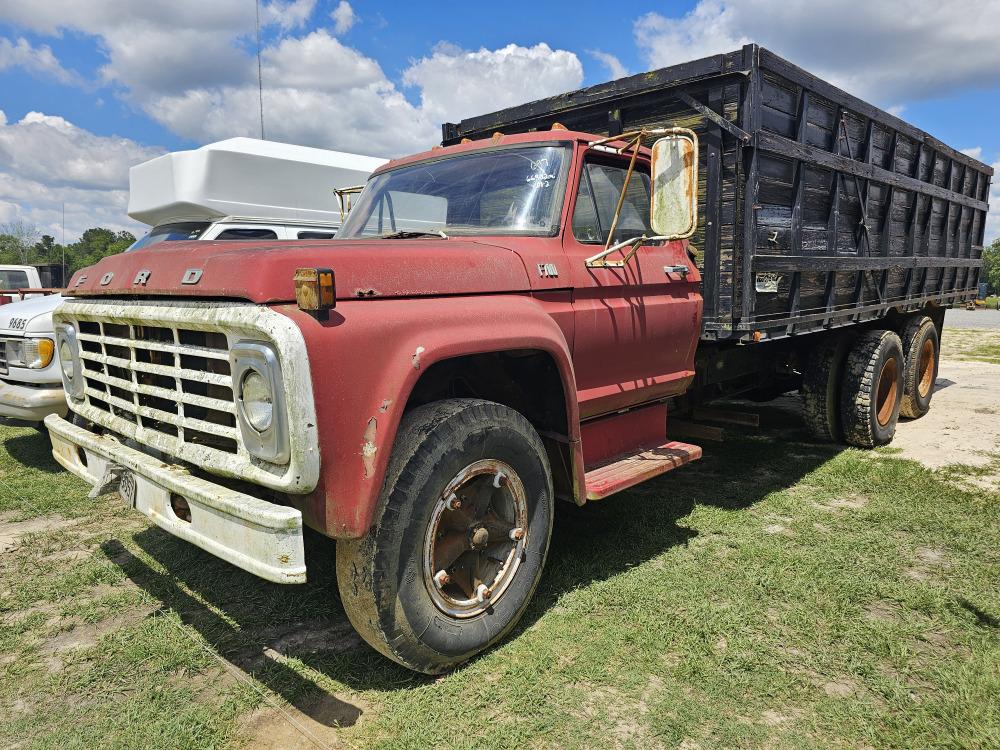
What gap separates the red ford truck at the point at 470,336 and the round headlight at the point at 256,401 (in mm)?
12

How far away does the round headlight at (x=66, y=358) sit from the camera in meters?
3.41

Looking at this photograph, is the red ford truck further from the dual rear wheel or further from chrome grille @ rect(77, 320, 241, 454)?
the dual rear wheel

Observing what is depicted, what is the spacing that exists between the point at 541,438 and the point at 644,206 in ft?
5.24

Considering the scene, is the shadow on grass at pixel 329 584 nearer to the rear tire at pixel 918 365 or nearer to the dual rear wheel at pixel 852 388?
the dual rear wheel at pixel 852 388

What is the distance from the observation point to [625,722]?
2.49m

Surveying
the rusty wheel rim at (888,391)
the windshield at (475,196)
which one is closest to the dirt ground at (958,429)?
the rusty wheel rim at (888,391)

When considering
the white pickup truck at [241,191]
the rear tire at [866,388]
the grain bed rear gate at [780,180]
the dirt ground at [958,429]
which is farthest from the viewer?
the white pickup truck at [241,191]

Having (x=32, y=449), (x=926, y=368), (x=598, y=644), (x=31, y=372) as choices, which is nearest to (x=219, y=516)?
(x=598, y=644)

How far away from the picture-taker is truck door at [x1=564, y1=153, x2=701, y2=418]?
3.49 metres

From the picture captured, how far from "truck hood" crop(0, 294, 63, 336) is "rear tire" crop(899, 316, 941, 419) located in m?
7.47

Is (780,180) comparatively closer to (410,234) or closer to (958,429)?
(410,234)

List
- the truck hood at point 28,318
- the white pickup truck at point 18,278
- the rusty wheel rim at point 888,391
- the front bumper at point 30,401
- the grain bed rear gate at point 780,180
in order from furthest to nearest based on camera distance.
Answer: the white pickup truck at point 18,278
the rusty wheel rim at point 888,391
the truck hood at point 28,318
the front bumper at point 30,401
the grain bed rear gate at point 780,180

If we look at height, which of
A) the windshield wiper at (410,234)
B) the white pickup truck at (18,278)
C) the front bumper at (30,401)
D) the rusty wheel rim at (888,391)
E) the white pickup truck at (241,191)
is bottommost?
the rusty wheel rim at (888,391)

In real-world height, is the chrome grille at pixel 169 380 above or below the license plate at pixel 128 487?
above
